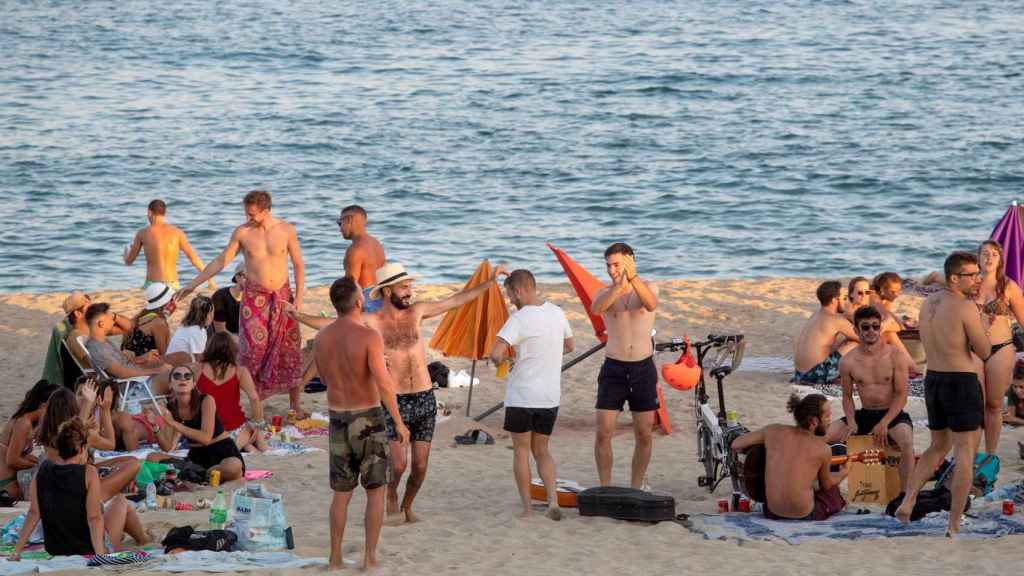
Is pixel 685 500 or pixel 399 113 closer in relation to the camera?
pixel 685 500

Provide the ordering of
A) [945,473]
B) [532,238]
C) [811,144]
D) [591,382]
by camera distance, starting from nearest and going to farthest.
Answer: [945,473], [591,382], [532,238], [811,144]

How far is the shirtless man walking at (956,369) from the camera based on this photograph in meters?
7.42

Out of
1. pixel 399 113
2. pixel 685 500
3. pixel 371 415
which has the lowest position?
pixel 685 500

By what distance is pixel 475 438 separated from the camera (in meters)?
10.6

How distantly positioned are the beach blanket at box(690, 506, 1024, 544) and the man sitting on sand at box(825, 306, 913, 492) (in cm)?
55

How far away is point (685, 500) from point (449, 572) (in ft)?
7.16

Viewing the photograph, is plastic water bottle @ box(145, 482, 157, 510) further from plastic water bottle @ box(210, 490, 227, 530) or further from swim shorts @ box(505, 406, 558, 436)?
swim shorts @ box(505, 406, 558, 436)

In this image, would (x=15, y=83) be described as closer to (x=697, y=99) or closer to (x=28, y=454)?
(x=697, y=99)

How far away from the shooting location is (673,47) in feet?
144

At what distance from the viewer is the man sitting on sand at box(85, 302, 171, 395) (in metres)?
10.5

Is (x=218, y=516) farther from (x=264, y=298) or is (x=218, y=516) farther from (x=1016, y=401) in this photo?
(x=1016, y=401)

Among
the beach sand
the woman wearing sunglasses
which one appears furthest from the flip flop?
the woman wearing sunglasses

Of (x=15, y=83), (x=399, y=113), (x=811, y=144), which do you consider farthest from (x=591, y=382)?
(x=15, y=83)

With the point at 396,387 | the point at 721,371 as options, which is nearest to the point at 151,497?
the point at 396,387
